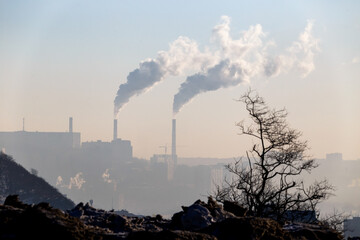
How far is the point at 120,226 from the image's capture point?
589 inches

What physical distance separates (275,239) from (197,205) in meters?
3.32

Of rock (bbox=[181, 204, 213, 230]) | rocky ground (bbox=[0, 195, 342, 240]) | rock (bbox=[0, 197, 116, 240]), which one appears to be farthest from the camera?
rock (bbox=[181, 204, 213, 230])

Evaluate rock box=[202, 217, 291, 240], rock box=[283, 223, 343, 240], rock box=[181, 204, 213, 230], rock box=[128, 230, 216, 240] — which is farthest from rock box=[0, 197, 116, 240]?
rock box=[283, 223, 343, 240]

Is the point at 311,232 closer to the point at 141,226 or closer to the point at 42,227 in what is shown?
the point at 141,226

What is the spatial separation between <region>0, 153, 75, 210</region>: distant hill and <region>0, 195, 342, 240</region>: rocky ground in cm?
14895

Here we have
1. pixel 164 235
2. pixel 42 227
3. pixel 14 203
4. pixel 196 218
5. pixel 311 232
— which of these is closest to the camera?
pixel 42 227

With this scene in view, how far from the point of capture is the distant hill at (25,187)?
6660 inches

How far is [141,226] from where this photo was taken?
49.9 feet

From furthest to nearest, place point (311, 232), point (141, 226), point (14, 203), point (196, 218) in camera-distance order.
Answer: point (14, 203)
point (196, 218)
point (141, 226)
point (311, 232)

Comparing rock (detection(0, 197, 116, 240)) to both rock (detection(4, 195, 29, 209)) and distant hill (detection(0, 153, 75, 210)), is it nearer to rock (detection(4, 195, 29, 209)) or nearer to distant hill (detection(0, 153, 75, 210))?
rock (detection(4, 195, 29, 209))

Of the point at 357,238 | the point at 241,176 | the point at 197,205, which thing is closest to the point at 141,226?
the point at 197,205

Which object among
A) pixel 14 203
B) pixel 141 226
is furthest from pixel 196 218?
pixel 14 203

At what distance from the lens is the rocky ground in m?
11.5

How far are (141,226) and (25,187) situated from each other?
560 feet
